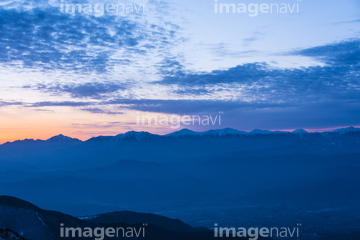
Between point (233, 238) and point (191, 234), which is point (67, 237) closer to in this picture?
point (191, 234)

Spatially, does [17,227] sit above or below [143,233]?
above

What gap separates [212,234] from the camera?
559 ft

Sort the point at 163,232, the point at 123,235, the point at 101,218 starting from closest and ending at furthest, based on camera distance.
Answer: the point at 123,235 < the point at 163,232 < the point at 101,218

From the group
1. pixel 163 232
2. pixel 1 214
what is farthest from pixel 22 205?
pixel 163 232

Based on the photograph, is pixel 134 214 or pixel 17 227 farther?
pixel 134 214

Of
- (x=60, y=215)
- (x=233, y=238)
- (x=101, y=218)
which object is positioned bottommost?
(x=233, y=238)

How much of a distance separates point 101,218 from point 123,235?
37215 mm

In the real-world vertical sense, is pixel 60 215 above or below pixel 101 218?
above

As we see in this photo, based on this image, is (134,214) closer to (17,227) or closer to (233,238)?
(233,238)

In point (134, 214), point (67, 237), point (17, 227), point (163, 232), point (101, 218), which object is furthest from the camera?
point (134, 214)

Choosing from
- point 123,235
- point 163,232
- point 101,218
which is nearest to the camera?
point 123,235

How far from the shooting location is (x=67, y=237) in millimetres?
121688

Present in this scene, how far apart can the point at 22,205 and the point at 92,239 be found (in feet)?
96.6

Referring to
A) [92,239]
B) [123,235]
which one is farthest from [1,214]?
[123,235]
